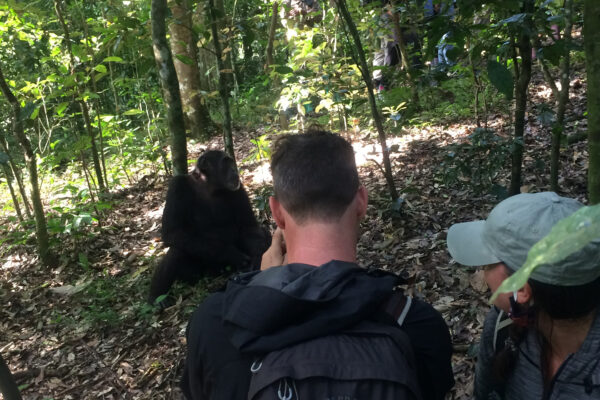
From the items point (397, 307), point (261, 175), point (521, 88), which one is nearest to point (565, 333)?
point (397, 307)

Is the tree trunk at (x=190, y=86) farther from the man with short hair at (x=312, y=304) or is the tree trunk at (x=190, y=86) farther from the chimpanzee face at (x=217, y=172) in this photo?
the man with short hair at (x=312, y=304)

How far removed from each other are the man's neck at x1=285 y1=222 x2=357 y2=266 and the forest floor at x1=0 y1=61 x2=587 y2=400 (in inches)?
69.5

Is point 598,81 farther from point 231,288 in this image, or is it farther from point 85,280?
point 85,280

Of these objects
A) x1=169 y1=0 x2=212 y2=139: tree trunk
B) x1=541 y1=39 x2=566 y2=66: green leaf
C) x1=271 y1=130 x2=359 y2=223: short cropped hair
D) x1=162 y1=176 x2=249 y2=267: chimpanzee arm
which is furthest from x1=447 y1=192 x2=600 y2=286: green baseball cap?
x1=169 y1=0 x2=212 y2=139: tree trunk

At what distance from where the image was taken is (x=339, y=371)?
3.61 feet

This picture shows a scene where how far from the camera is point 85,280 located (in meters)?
5.62

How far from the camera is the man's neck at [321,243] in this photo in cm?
148

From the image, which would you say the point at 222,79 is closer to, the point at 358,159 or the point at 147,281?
the point at 147,281

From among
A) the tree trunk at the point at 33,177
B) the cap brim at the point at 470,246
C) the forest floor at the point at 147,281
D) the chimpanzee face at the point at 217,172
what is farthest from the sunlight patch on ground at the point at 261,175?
the cap brim at the point at 470,246

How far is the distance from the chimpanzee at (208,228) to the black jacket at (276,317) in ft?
11.9

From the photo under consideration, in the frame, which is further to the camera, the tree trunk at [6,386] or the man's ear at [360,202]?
the tree trunk at [6,386]

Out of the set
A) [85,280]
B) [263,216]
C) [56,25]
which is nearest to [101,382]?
[85,280]

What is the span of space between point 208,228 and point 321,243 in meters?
4.08

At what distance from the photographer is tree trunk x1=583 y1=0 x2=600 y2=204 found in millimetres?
1874
